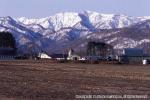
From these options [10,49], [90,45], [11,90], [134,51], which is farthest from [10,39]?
[11,90]

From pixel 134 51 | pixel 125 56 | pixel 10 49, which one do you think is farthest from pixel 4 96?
pixel 10 49

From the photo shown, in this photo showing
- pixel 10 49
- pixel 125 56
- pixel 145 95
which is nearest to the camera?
pixel 145 95

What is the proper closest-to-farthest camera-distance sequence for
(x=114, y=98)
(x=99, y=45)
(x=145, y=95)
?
(x=114, y=98) < (x=145, y=95) < (x=99, y=45)

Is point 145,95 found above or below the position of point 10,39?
below

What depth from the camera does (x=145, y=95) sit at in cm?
2189

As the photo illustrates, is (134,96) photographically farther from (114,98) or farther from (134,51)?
(134,51)

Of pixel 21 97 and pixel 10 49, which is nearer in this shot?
pixel 21 97

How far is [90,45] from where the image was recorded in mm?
170125

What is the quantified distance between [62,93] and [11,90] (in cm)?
283

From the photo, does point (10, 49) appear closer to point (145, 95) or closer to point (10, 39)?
point (10, 39)

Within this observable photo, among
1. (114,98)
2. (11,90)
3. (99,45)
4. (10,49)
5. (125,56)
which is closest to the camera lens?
(114,98)

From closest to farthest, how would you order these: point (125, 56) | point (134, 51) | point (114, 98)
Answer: point (114, 98) → point (125, 56) → point (134, 51)

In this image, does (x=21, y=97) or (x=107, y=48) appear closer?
(x=21, y=97)

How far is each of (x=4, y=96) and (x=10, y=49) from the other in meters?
137
